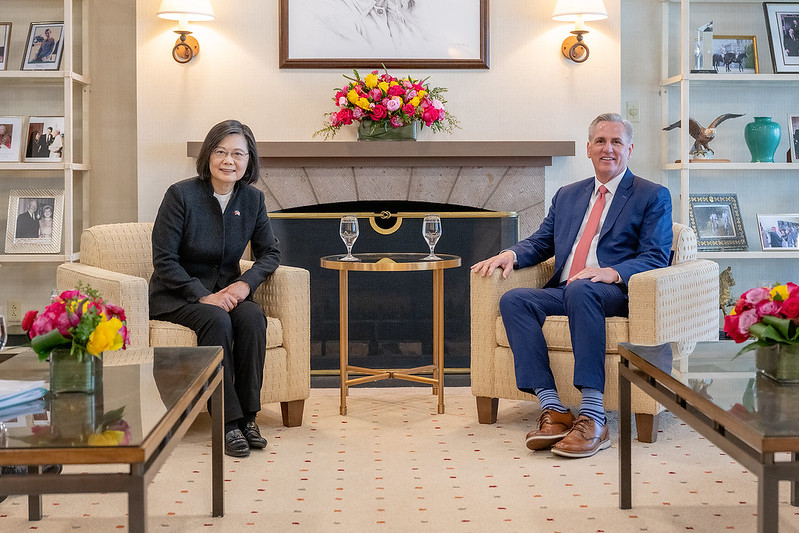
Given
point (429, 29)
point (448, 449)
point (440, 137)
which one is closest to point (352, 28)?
point (429, 29)

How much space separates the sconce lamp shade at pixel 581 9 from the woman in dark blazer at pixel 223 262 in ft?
5.48

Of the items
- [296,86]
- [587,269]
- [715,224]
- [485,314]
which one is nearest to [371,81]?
[296,86]

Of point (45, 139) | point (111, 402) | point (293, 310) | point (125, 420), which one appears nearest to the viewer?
point (125, 420)

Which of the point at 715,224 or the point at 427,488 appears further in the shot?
the point at 715,224

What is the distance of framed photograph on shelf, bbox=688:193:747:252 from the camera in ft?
14.7

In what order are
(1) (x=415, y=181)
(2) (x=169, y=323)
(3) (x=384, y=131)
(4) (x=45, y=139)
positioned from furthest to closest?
(4) (x=45, y=139)
(1) (x=415, y=181)
(3) (x=384, y=131)
(2) (x=169, y=323)

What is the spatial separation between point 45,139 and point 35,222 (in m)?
0.40

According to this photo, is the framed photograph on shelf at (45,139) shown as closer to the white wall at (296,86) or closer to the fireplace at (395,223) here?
the white wall at (296,86)

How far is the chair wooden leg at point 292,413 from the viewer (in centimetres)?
321

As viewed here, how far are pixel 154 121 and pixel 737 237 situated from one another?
2910mm

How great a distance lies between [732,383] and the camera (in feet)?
6.14

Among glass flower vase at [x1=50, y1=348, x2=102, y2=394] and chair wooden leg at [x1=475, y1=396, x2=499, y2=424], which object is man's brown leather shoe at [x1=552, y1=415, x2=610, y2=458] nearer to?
chair wooden leg at [x1=475, y1=396, x2=499, y2=424]

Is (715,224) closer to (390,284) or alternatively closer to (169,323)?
(390,284)

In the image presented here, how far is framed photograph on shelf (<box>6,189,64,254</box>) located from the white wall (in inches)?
18.9
